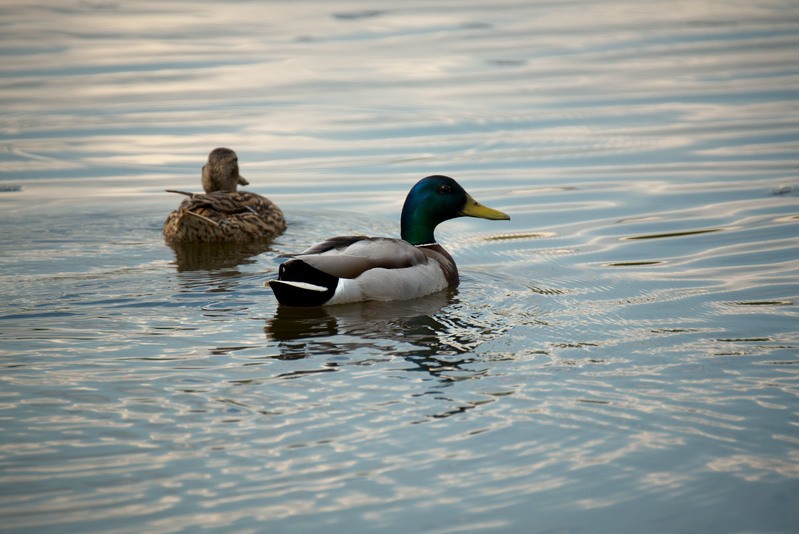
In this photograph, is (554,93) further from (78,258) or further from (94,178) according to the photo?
(78,258)

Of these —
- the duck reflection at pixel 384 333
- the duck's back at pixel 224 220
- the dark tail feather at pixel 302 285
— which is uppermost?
the duck's back at pixel 224 220

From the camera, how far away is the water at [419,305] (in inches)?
225

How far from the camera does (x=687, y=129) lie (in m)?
16.4

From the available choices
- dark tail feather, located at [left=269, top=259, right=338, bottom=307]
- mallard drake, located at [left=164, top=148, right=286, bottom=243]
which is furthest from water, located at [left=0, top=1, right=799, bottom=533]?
mallard drake, located at [left=164, top=148, right=286, bottom=243]

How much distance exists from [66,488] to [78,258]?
5612mm

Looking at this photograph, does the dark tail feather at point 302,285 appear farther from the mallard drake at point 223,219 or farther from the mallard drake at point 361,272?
the mallard drake at point 223,219

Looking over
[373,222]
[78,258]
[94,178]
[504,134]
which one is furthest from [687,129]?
[78,258]

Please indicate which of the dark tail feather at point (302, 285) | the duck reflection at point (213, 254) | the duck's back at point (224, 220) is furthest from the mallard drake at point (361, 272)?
the duck's back at point (224, 220)

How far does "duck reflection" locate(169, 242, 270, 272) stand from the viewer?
36.5 ft

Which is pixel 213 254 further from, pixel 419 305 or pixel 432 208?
pixel 419 305

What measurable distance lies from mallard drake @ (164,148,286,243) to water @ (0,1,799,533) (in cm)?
29

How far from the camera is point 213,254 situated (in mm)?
11812

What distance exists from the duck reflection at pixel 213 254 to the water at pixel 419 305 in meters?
0.06

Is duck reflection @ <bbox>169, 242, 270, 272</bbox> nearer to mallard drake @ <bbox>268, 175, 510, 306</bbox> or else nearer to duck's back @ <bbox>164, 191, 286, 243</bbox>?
duck's back @ <bbox>164, 191, 286, 243</bbox>
